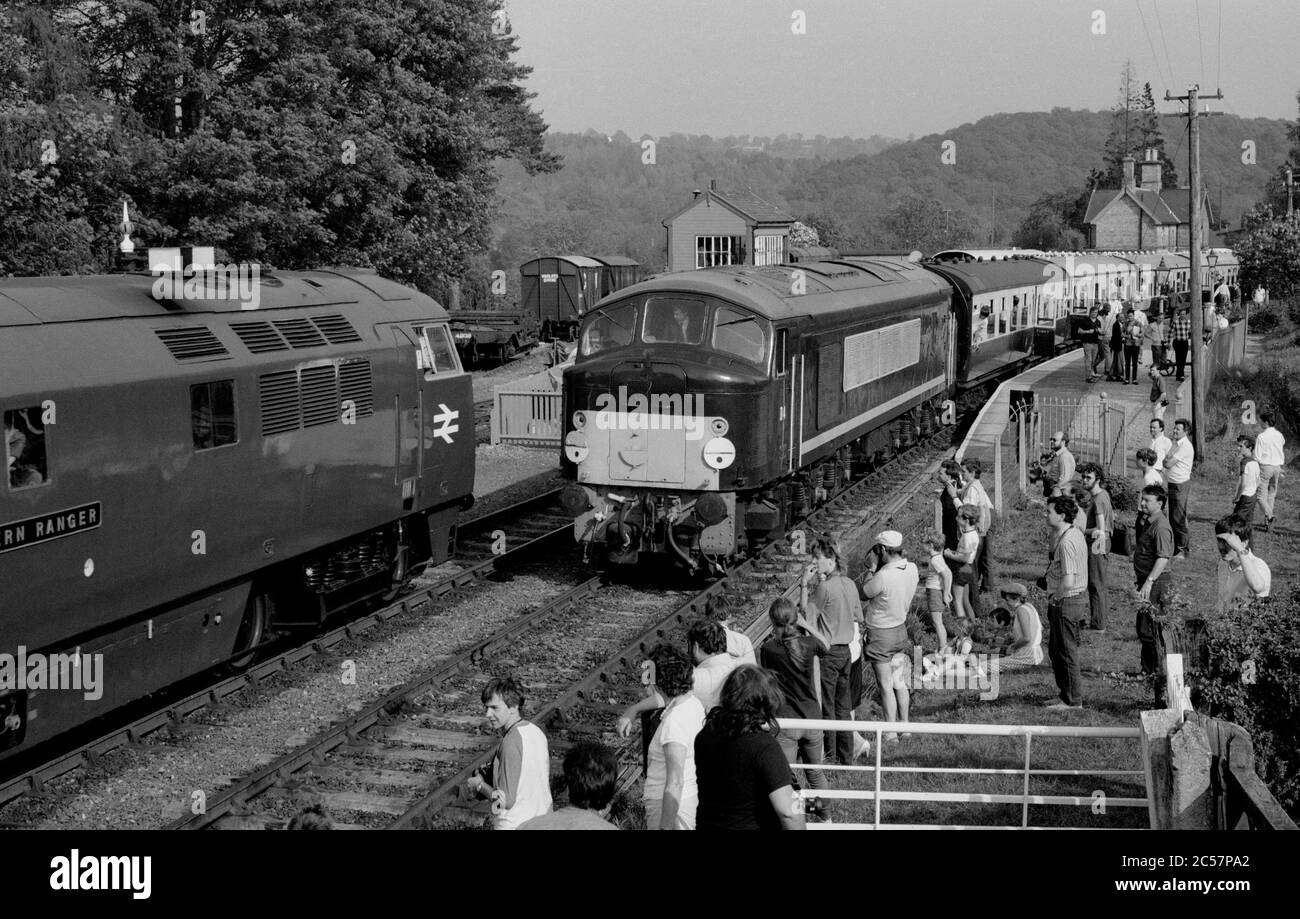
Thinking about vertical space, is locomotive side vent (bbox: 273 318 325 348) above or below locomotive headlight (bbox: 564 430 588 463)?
above

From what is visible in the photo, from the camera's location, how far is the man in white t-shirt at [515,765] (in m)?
6.66

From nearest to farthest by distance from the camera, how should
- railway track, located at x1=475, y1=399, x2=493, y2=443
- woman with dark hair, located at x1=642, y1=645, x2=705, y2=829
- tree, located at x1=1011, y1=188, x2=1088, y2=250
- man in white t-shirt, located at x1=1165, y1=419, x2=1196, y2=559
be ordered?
1. woman with dark hair, located at x1=642, y1=645, x2=705, y2=829
2. man in white t-shirt, located at x1=1165, y1=419, x2=1196, y2=559
3. railway track, located at x1=475, y1=399, x2=493, y2=443
4. tree, located at x1=1011, y1=188, x2=1088, y2=250

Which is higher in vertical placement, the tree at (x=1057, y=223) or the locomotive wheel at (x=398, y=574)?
the tree at (x=1057, y=223)

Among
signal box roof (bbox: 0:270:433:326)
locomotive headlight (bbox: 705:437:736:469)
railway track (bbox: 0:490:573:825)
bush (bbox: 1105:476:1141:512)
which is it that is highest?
signal box roof (bbox: 0:270:433:326)

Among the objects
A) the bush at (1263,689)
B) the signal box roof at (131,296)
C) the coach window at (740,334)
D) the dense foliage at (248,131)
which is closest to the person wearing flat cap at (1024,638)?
the bush at (1263,689)

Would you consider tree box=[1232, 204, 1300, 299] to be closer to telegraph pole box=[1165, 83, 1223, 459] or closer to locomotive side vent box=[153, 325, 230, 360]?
telegraph pole box=[1165, 83, 1223, 459]

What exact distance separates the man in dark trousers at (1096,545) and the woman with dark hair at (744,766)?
26.2 ft

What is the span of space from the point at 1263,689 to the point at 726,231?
150 ft

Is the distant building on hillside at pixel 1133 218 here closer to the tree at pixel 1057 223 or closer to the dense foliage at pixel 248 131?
the tree at pixel 1057 223

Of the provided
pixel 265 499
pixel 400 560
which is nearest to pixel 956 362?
pixel 400 560

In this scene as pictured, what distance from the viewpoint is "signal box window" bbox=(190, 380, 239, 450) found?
1082 centimetres

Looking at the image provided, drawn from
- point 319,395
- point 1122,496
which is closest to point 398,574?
point 319,395

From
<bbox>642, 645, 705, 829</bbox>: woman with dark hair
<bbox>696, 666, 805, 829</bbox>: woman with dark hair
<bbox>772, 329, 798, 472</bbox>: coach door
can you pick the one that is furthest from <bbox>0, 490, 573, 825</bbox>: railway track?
<bbox>696, 666, 805, 829</bbox>: woman with dark hair

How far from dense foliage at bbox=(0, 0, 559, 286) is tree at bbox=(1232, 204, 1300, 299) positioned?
33.6 meters
